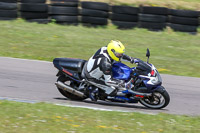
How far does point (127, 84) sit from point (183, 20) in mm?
9681

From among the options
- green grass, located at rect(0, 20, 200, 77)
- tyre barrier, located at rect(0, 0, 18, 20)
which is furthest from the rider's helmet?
tyre barrier, located at rect(0, 0, 18, 20)

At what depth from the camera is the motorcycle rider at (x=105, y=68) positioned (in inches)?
307

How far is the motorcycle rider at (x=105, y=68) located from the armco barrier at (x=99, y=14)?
8814 millimetres

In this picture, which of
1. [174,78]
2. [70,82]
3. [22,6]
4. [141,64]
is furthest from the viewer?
[22,6]

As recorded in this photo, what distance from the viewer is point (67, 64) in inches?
329

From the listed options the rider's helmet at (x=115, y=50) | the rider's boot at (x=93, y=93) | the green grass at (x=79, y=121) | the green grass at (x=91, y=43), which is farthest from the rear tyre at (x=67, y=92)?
the green grass at (x=91, y=43)

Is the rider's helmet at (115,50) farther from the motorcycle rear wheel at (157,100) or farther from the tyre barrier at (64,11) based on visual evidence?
the tyre barrier at (64,11)

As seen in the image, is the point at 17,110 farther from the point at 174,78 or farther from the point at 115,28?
the point at 115,28

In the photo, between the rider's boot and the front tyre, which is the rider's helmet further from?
the front tyre

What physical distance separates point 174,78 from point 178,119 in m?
4.18

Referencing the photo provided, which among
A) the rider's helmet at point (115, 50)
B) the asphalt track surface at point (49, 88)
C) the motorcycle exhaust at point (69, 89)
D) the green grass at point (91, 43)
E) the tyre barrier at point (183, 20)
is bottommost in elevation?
the asphalt track surface at point (49, 88)

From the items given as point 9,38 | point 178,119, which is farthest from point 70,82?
point 9,38

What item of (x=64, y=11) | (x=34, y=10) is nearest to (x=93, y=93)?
(x=64, y=11)

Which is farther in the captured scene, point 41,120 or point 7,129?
point 41,120
